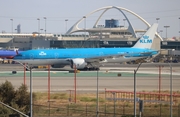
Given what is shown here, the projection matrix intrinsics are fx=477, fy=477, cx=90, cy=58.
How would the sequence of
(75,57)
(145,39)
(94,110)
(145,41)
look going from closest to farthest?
(94,110) < (75,57) < (145,41) < (145,39)

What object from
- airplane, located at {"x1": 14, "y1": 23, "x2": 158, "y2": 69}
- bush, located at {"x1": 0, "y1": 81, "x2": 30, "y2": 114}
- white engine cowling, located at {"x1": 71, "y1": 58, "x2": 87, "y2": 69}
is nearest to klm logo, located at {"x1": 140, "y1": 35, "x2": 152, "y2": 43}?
airplane, located at {"x1": 14, "y1": 23, "x2": 158, "y2": 69}

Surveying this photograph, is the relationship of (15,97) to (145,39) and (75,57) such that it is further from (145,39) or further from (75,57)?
(145,39)

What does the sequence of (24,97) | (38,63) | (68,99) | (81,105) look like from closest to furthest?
1. (24,97)
2. (81,105)
3. (68,99)
4. (38,63)

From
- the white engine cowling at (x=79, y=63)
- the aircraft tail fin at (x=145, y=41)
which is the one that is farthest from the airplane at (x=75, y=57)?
the aircraft tail fin at (x=145, y=41)

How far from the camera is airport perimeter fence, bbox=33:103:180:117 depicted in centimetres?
3572

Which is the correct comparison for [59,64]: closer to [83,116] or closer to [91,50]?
[91,50]

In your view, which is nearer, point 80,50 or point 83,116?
point 83,116

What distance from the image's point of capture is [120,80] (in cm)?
5891

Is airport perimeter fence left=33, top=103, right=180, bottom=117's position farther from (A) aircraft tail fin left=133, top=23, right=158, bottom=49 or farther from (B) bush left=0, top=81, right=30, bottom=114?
(A) aircraft tail fin left=133, top=23, right=158, bottom=49

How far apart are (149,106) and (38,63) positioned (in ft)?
121

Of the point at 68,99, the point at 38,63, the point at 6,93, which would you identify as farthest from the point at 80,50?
the point at 6,93

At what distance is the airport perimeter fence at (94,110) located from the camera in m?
35.7

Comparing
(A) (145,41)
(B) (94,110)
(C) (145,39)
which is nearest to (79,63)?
(A) (145,41)

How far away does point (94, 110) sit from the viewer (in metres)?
37.3
